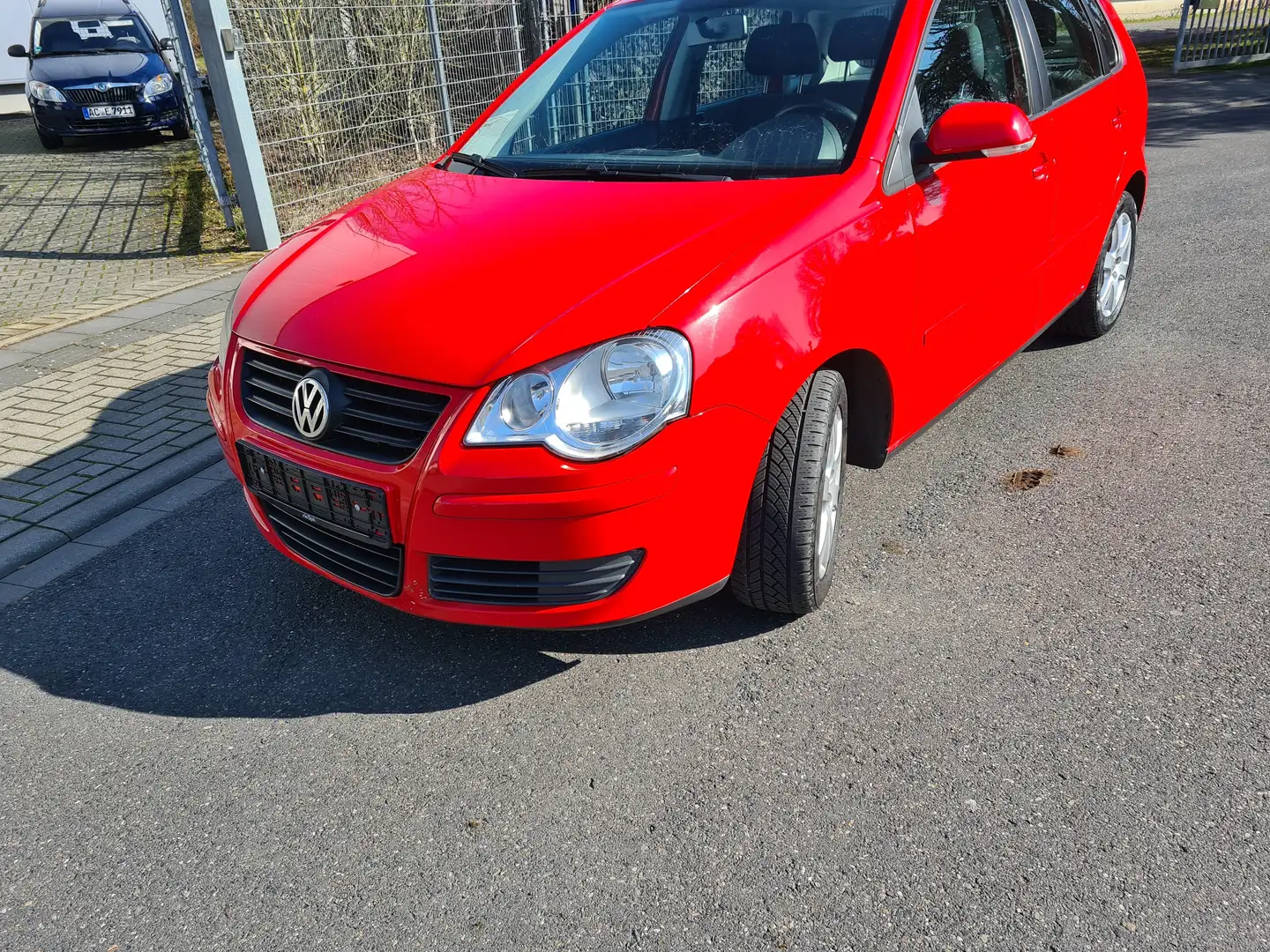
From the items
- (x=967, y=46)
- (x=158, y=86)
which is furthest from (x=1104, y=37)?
(x=158, y=86)

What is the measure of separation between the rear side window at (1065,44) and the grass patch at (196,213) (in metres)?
5.83

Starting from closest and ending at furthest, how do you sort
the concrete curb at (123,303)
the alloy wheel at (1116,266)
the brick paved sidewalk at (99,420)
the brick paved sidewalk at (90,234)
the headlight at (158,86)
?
the brick paved sidewalk at (99,420)
the alloy wheel at (1116,266)
the concrete curb at (123,303)
the brick paved sidewalk at (90,234)
the headlight at (158,86)

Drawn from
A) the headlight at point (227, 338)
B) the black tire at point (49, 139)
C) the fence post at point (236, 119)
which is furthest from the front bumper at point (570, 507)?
the black tire at point (49, 139)

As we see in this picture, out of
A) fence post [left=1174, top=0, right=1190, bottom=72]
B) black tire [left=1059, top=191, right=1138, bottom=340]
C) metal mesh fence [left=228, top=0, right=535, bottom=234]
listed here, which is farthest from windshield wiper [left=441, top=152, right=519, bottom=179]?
fence post [left=1174, top=0, right=1190, bottom=72]

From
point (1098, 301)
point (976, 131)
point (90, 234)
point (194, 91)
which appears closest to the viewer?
point (976, 131)

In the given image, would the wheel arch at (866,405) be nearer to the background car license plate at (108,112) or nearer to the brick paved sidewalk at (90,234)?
the brick paved sidewalk at (90,234)

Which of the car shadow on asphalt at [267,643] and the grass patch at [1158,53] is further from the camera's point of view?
the grass patch at [1158,53]

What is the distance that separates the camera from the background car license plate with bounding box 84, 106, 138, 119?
11680 mm

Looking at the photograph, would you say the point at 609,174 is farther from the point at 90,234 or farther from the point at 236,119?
the point at 90,234

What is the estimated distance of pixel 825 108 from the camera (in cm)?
319

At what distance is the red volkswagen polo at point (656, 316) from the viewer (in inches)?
94.7

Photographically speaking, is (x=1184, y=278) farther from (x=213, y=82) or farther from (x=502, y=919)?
(x=213, y=82)

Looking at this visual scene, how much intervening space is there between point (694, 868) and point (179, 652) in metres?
1.73

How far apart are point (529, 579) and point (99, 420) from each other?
3.16m
